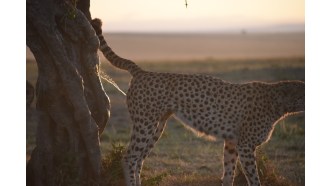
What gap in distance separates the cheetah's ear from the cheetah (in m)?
0.40

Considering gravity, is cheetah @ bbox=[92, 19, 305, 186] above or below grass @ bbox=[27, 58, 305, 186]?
above

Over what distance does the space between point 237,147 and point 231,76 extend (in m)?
8.69

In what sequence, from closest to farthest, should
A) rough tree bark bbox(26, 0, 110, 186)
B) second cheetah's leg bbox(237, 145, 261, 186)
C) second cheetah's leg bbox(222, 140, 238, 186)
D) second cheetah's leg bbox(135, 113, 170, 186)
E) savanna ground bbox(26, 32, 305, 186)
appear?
1. rough tree bark bbox(26, 0, 110, 186)
2. second cheetah's leg bbox(237, 145, 261, 186)
3. second cheetah's leg bbox(135, 113, 170, 186)
4. second cheetah's leg bbox(222, 140, 238, 186)
5. savanna ground bbox(26, 32, 305, 186)

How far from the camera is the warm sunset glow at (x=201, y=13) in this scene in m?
6.90

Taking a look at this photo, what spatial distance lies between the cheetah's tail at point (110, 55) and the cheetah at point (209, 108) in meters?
0.01

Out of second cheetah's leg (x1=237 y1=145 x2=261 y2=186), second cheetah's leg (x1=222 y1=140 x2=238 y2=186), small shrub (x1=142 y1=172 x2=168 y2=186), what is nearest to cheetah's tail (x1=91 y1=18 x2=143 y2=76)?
small shrub (x1=142 y1=172 x2=168 y2=186)

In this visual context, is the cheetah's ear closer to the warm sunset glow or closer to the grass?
the warm sunset glow

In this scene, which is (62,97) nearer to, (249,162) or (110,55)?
(110,55)

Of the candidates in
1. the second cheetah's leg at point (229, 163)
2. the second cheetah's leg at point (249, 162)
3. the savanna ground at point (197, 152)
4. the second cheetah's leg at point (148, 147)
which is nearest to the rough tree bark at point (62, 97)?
the savanna ground at point (197, 152)

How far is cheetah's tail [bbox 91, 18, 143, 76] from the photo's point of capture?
6721 millimetres

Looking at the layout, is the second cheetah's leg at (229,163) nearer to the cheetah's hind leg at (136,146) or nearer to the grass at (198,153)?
the grass at (198,153)

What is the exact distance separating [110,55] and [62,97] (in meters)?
0.66
